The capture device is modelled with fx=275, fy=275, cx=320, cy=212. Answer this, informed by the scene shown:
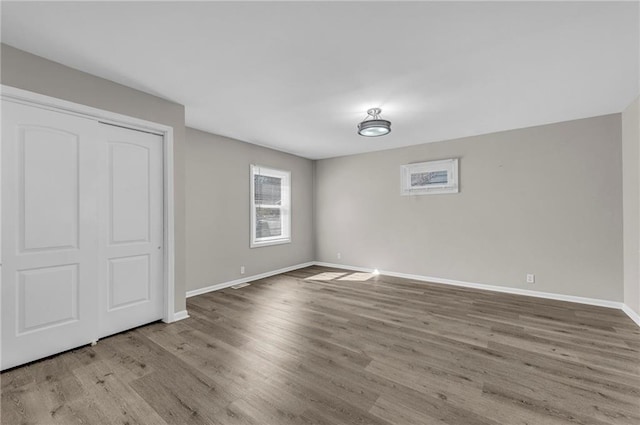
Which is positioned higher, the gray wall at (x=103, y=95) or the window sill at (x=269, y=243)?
the gray wall at (x=103, y=95)

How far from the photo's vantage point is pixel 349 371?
2230 mm

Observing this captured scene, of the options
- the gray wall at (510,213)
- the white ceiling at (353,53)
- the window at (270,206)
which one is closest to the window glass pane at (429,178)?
the gray wall at (510,213)

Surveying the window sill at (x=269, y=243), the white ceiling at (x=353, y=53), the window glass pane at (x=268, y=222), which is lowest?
the window sill at (x=269, y=243)

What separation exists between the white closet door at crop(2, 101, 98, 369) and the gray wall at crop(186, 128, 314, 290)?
1614 mm

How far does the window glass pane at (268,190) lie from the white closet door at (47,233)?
2.94 metres

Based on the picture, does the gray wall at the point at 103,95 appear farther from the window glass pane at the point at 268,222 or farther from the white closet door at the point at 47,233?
the window glass pane at the point at 268,222

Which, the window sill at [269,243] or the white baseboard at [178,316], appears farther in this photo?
the window sill at [269,243]

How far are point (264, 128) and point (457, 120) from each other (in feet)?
9.36

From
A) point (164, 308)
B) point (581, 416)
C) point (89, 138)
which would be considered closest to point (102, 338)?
point (164, 308)

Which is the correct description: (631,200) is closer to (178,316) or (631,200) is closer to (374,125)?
(374,125)

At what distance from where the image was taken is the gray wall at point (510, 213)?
3789 mm

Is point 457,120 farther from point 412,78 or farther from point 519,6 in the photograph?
point 519,6

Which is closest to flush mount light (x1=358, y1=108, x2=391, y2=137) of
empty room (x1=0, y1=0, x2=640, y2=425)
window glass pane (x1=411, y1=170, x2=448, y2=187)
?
empty room (x1=0, y1=0, x2=640, y2=425)

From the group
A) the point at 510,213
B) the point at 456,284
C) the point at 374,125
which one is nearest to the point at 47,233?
the point at 374,125
